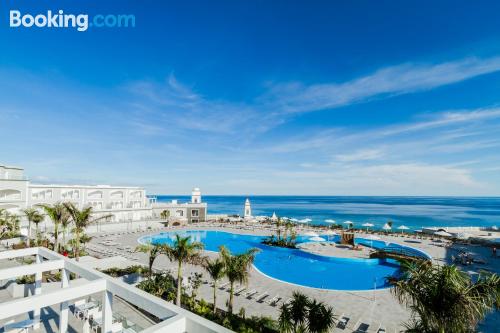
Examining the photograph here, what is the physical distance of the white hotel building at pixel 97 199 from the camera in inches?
1280

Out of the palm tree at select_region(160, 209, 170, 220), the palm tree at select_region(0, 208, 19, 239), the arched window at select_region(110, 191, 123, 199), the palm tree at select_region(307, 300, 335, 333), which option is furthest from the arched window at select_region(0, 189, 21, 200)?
the palm tree at select_region(307, 300, 335, 333)

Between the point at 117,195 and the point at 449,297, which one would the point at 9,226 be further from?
the point at 449,297

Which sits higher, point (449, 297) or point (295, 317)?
point (449, 297)

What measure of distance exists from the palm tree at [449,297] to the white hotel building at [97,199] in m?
32.6

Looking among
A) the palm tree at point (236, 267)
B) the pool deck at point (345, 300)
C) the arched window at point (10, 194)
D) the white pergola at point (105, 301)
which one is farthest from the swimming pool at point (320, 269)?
the arched window at point (10, 194)

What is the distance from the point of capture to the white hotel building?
32500 mm

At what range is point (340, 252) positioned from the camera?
26438 millimetres

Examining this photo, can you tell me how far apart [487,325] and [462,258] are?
45.9 feet

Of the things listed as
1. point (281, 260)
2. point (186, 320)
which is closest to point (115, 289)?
point (186, 320)

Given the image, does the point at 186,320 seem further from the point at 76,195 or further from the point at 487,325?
the point at 76,195

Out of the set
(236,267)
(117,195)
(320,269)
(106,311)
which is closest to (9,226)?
(117,195)

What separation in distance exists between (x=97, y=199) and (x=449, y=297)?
45.2 metres

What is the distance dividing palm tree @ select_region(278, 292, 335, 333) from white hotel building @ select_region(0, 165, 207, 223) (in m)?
28.8

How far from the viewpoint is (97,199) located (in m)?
42.0
